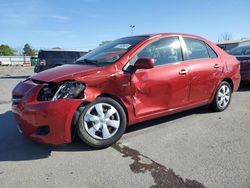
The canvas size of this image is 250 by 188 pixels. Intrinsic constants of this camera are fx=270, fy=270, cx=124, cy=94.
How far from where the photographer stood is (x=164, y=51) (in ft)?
14.7

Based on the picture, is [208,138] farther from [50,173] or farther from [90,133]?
[50,173]

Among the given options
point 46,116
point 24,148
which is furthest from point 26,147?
point 46,116

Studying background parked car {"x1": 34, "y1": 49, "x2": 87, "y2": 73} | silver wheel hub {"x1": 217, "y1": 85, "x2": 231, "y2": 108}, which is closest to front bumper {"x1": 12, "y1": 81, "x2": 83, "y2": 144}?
silver wheel hub {"x1": 217, "y1": 85, "x2": 231, "y2": 108}

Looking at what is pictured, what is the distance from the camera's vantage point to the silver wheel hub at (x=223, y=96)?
5.50 m

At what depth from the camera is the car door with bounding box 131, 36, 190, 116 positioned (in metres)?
4.05

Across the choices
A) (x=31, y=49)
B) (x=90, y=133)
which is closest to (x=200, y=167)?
(x=90, y=133)

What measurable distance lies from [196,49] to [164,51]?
882mm

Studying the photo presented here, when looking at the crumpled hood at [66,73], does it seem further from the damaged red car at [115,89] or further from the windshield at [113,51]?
the windshield at [113,51]

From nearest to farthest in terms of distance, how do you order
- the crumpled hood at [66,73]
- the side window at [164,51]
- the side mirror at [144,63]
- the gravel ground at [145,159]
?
the gravel ground at [145,159] < the crumpled hood at [66,73] < the side mirror at [144,63] < the side window at [164,51]

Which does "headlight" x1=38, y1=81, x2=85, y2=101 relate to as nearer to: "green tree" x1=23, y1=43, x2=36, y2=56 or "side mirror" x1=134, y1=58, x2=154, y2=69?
"side mirror" x1=134, y1=58, x2=154, y2=69

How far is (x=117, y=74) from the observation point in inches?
151

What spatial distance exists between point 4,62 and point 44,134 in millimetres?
52511

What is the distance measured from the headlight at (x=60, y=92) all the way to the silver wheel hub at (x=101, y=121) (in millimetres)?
295

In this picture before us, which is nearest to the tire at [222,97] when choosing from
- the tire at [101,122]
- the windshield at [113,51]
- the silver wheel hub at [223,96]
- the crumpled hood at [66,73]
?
the silver wheel hub at [223,96]
